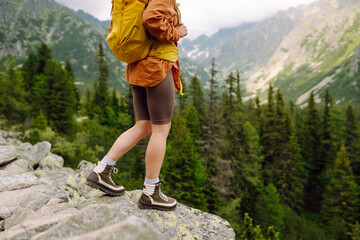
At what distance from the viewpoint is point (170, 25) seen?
9.10 ft

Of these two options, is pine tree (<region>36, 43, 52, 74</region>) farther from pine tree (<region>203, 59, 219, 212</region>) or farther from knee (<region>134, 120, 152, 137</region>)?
knee (<region>134, 120, 152, 137</region>)

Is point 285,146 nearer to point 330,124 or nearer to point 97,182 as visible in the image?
point 330,124

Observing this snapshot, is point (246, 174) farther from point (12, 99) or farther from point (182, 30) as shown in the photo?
point (12, 99)

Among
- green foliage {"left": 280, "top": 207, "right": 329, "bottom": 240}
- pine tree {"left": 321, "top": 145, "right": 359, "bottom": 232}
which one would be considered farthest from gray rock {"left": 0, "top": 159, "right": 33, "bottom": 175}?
pine tree {"left": 321, "top": 145, "right": 359, "bottom": 232}

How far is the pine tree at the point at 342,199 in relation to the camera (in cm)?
3291

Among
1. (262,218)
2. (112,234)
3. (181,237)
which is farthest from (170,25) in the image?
(262,218)

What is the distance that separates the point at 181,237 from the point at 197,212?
752mm

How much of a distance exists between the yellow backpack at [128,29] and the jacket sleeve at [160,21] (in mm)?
114

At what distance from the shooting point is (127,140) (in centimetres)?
320

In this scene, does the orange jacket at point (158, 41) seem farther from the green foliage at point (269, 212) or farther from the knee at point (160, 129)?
the green foliage at point (269, 212)

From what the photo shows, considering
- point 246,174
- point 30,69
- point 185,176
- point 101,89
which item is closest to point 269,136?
point 246,174

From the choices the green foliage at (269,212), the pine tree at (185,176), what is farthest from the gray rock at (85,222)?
the green foliage at (269,212)

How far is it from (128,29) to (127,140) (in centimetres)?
136

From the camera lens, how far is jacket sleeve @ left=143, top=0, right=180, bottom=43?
2604 millimetres
